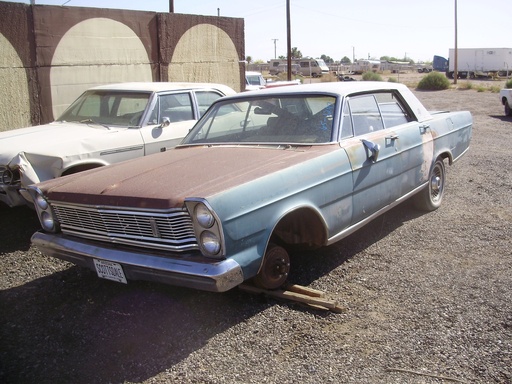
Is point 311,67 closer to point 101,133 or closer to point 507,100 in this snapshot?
point 507,100

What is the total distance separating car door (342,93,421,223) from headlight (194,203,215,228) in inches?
59.0

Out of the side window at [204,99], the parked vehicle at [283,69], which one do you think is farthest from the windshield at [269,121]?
the parked vehicle at [283,69]

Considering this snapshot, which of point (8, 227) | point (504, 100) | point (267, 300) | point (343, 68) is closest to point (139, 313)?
point (267, 300)

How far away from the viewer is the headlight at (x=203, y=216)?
3.15 metres

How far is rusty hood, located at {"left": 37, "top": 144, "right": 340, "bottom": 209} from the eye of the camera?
11.0 ft

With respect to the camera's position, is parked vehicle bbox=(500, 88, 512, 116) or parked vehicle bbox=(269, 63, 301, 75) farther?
parked vehicle bbox=(269, 63, 301, 75)

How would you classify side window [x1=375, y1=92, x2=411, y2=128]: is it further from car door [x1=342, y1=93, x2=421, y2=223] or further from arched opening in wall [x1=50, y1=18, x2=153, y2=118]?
arched opening in wall [x1=50, y1=18, x2=153, y2=118]

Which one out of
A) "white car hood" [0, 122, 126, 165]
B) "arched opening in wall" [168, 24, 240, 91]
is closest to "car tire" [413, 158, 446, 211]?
"white car hood" [0, 122, 126, 165]

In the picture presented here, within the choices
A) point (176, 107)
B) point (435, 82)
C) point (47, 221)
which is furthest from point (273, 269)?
point (435, 82)

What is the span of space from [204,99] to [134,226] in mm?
4015

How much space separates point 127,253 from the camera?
3467mm

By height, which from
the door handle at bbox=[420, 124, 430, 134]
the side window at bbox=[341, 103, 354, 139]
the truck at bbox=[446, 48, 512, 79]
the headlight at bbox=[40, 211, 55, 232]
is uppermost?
the truck at bbox=[446, 48, 512, 79]

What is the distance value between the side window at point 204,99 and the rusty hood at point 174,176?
2624 millimetres

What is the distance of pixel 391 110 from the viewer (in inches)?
210
